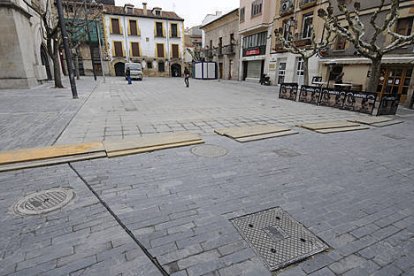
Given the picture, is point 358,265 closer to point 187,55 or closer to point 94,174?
point 94,174

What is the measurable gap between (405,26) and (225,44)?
2462 centimetres

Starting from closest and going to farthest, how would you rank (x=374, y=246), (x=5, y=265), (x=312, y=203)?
(x=5, y=265)
(x=374, y=246)
(x=312, y=203)

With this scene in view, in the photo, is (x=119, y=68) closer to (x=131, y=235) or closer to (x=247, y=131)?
(x=247, y=131)

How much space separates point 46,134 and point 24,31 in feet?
48.0

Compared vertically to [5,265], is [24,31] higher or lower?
higher

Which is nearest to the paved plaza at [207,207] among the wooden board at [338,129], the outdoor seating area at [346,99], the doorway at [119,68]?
the wooden board at [338,129]

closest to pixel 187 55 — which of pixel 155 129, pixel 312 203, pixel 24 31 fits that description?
pixel 24 31

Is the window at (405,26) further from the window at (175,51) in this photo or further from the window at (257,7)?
the window at (175,51)

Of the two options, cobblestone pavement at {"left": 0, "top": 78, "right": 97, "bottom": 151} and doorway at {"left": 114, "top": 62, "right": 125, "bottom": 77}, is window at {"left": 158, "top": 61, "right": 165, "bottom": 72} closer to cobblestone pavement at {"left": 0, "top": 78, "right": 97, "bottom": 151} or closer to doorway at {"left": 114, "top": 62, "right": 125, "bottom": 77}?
doorway at {"left": 114, "top": 62, "right": 125, "bottom": 77}

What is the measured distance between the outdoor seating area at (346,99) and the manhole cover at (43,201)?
34.4ft

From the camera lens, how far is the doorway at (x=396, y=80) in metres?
11.7

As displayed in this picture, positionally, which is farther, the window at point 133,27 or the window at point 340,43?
the window at point 133,27

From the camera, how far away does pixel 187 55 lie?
157ft

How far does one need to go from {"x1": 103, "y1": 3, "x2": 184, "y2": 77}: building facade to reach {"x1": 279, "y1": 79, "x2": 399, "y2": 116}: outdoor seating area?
33.1 metres
